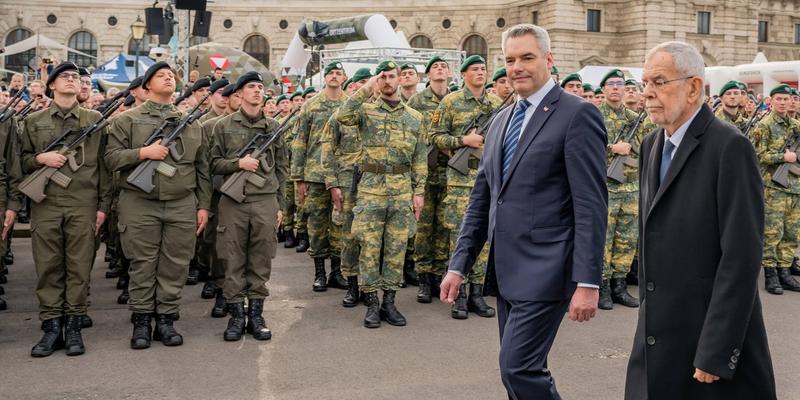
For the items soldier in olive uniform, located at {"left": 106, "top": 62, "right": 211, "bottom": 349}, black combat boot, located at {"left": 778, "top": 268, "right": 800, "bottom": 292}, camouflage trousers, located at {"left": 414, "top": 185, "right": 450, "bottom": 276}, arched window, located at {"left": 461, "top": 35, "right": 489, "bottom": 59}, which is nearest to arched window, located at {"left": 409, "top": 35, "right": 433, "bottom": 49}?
arched window, located at {"left": 461, "top": 35, "right": 489, "bottom": 59}

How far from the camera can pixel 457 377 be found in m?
5.80

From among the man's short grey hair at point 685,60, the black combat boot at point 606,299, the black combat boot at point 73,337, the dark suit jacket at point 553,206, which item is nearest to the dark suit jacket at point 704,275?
the man's short grey hair at point 685,60

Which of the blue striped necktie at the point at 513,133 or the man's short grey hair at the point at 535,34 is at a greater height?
the man's short grey hair at the point at 535,34

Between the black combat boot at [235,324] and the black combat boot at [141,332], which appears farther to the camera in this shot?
the black combat boot at [235,324]

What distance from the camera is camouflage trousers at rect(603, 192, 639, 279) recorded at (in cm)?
855

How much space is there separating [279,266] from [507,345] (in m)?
7.05

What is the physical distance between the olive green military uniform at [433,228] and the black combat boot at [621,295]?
173cm

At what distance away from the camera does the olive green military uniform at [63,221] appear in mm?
6508

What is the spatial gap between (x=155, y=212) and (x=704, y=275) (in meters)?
4.70

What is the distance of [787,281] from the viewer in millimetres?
9461

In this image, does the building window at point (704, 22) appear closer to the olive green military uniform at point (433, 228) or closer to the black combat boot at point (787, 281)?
the black combat boot at point (787, 281)

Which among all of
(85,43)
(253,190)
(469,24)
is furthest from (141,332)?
(85,43)

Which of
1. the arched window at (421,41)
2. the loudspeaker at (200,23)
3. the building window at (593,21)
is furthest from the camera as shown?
the arched window at (421,41)

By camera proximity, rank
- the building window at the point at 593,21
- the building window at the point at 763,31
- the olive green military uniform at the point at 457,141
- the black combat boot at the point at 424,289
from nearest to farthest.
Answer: the olive green military uniform at the point at 457,141 → the black combat boot at the point at 424,289 → the building window at the point at 593,21 → the building window at the point at 763,31
